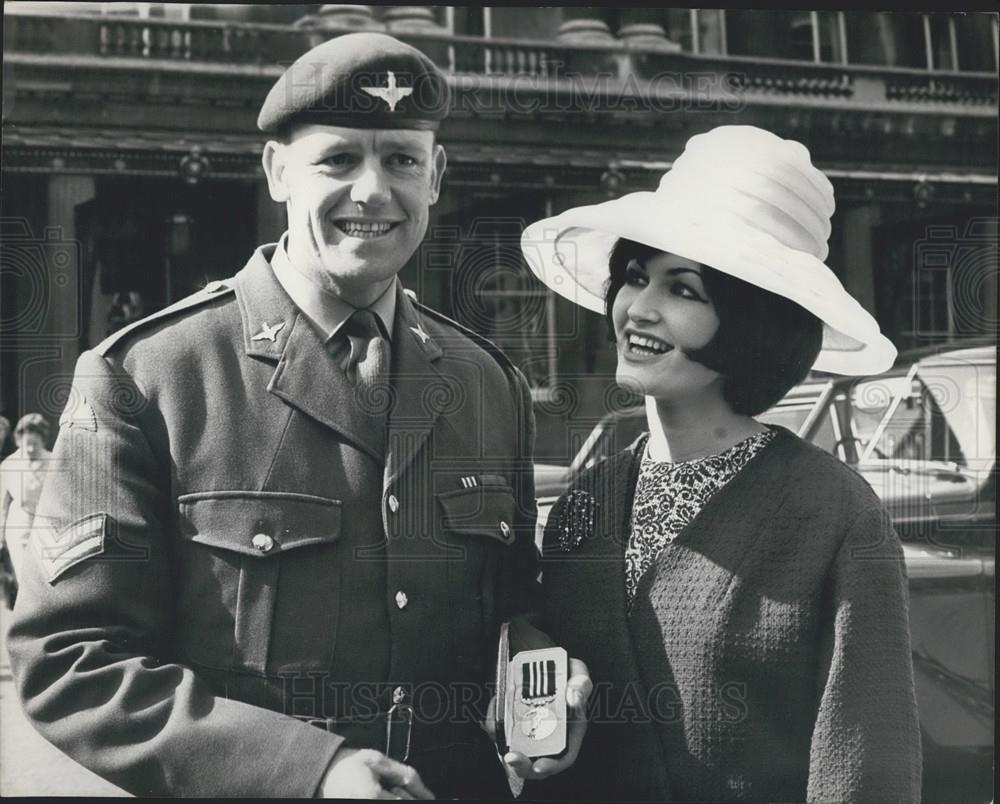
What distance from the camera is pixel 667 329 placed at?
2.57 meters

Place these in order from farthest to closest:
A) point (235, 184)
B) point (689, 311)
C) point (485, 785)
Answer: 1. point (235, 184)
2. point (485, 785)
3. point (689, 311)

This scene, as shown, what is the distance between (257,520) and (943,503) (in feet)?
6.01

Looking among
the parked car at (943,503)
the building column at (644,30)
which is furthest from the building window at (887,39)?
the parked car at (943,503)

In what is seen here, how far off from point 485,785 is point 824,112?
2014 millimetres

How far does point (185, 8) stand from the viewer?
3057mm

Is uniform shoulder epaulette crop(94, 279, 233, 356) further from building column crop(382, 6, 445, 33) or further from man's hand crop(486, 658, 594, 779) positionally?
man's hand crop(486, 658, 594, 779)

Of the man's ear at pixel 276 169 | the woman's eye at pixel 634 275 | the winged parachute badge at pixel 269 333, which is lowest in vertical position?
the winged parachute badge at pixel 269 333

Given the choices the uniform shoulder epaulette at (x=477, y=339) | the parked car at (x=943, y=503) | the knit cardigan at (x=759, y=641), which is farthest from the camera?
the parked car at (x=943, y=503)

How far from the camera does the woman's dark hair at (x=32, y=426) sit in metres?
2.77

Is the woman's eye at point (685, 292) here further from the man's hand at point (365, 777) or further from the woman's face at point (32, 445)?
the woman's face at point (32, 445)

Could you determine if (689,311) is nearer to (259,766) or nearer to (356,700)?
(356,700)

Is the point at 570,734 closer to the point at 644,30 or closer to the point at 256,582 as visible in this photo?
the point at 256,582

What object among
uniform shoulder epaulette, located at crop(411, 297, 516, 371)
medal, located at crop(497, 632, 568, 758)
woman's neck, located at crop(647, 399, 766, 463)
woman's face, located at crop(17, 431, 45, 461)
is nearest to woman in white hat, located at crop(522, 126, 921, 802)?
woman's neck, located at crop(647, 399, 766, 463)

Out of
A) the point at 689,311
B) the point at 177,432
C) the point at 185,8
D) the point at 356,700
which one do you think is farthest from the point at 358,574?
the point at 185,8
